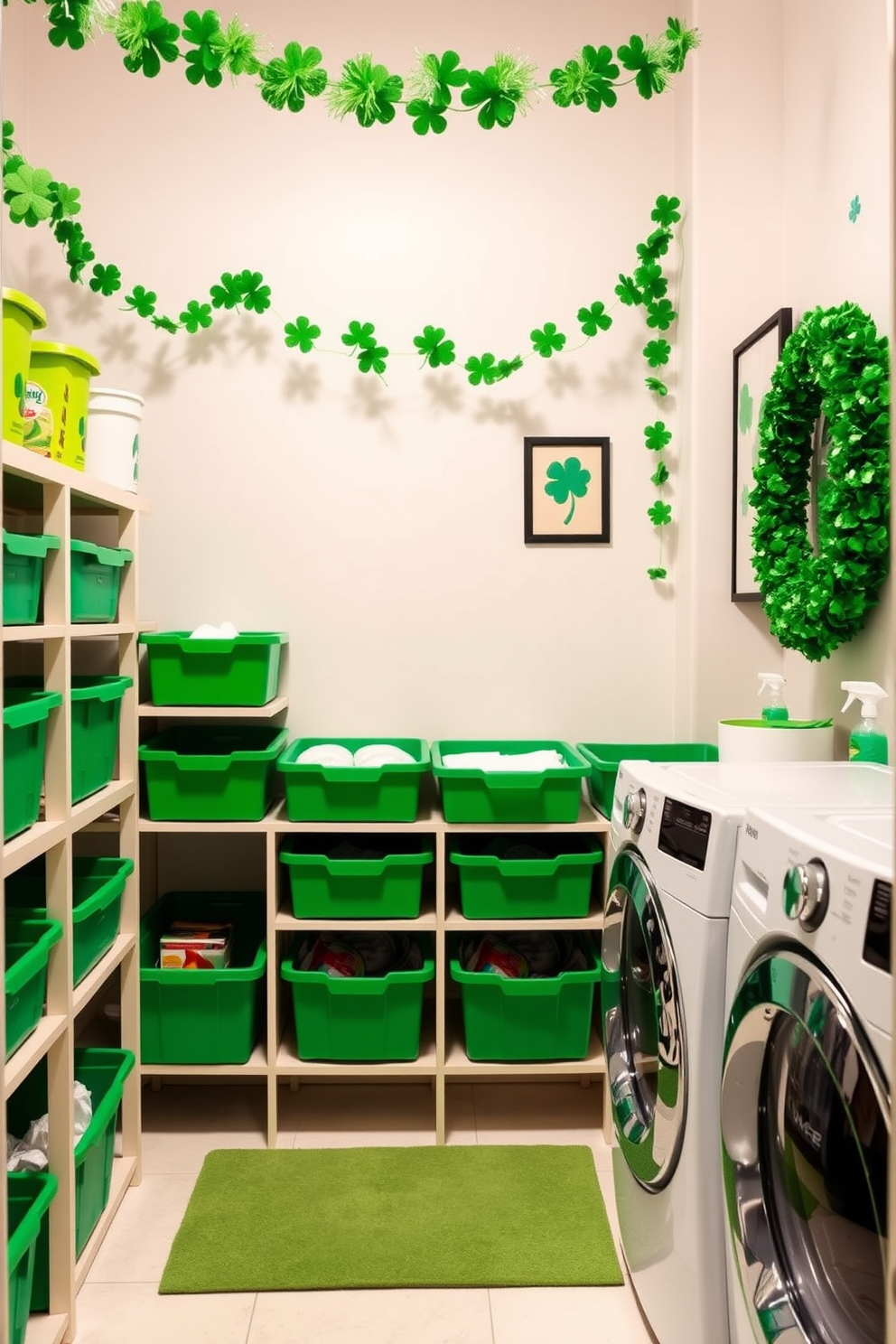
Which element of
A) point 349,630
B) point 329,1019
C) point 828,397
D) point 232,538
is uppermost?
point 828,397

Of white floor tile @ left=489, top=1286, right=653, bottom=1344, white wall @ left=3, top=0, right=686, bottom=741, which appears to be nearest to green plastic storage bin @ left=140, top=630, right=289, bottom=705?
white wall @ left=3, top=0, right=686, bottom=741

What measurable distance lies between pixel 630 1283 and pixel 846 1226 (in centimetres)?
105

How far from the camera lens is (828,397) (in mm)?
1917

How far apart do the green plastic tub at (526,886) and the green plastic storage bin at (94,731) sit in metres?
0.82

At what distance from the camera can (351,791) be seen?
2.37m

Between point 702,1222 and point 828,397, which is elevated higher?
point 828,397

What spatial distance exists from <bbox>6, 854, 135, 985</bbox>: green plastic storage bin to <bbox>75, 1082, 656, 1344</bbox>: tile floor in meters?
0.58

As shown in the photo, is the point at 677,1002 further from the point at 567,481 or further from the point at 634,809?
the point at 567,481

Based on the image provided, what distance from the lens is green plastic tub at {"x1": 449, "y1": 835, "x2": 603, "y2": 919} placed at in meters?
2.37

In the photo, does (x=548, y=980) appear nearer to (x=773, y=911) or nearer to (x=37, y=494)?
(x=773, y=911)

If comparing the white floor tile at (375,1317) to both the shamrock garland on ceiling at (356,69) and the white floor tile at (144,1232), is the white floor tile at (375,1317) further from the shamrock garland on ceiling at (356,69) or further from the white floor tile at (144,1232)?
the shamrock garland on ceiling at (356,69)

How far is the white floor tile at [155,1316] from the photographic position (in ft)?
5.76

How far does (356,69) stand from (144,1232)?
2.50 meters

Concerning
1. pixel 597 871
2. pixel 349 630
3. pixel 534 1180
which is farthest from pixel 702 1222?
pixel 349 630
